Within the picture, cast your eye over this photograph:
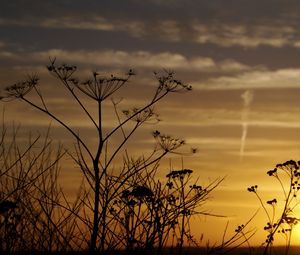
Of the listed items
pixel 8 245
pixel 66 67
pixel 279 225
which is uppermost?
pixel 66 67

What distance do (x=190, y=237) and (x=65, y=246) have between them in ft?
7.34

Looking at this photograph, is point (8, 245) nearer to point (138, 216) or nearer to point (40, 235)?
point (40, 235)

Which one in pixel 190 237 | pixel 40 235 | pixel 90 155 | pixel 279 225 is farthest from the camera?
pixel 279 225

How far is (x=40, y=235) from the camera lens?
396 inches

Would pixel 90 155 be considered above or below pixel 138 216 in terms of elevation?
above

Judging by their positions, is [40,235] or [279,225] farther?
[279,225]

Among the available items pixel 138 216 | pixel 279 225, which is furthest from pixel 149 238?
pixel 279 225

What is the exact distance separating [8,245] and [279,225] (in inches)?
284

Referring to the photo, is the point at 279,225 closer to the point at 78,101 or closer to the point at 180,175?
the point at 180,175

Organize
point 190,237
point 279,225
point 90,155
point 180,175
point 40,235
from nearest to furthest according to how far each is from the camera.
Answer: point 90,155 < point 40,235 < point 190,237 < point 180,175 < point 279,225

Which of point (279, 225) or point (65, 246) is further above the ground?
point (279, 225)

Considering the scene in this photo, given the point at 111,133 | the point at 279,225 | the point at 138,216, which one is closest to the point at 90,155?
the point at 111,133

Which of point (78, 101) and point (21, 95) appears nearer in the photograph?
point (78, 101)

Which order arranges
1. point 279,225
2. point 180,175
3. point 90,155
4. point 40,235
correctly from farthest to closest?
point 279,225, point 180,175, point 40,235, point 90,155
